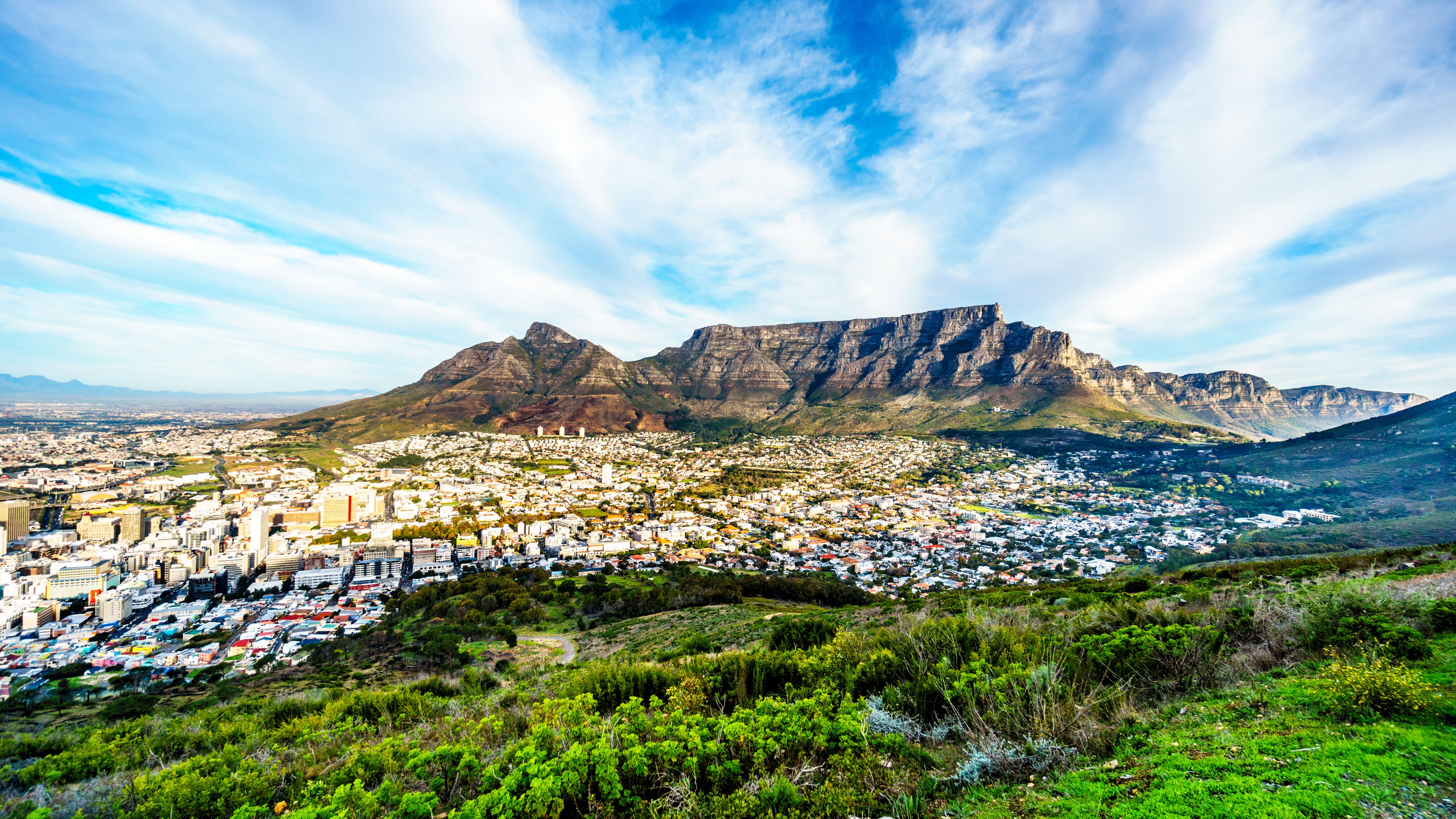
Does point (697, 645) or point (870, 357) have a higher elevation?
point (870, 357)

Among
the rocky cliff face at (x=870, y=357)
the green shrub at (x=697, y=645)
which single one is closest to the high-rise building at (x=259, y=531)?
the green shrub at (x=697, y=645)

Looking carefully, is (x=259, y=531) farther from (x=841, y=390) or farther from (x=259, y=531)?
(x=841, y=390)

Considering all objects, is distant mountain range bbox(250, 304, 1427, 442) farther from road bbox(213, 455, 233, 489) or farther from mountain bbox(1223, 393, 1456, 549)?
mountain bbox(1223, 393, 1456, 549)

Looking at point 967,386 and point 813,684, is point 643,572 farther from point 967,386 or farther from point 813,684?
point 967,386

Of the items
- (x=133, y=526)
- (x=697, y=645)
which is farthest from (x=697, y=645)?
(x=133, y=526)

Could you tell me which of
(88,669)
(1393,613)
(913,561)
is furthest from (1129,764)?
(913,561)

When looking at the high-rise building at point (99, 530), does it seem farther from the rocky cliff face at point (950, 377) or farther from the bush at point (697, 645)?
the rocky cliff face at point (950, 377)
